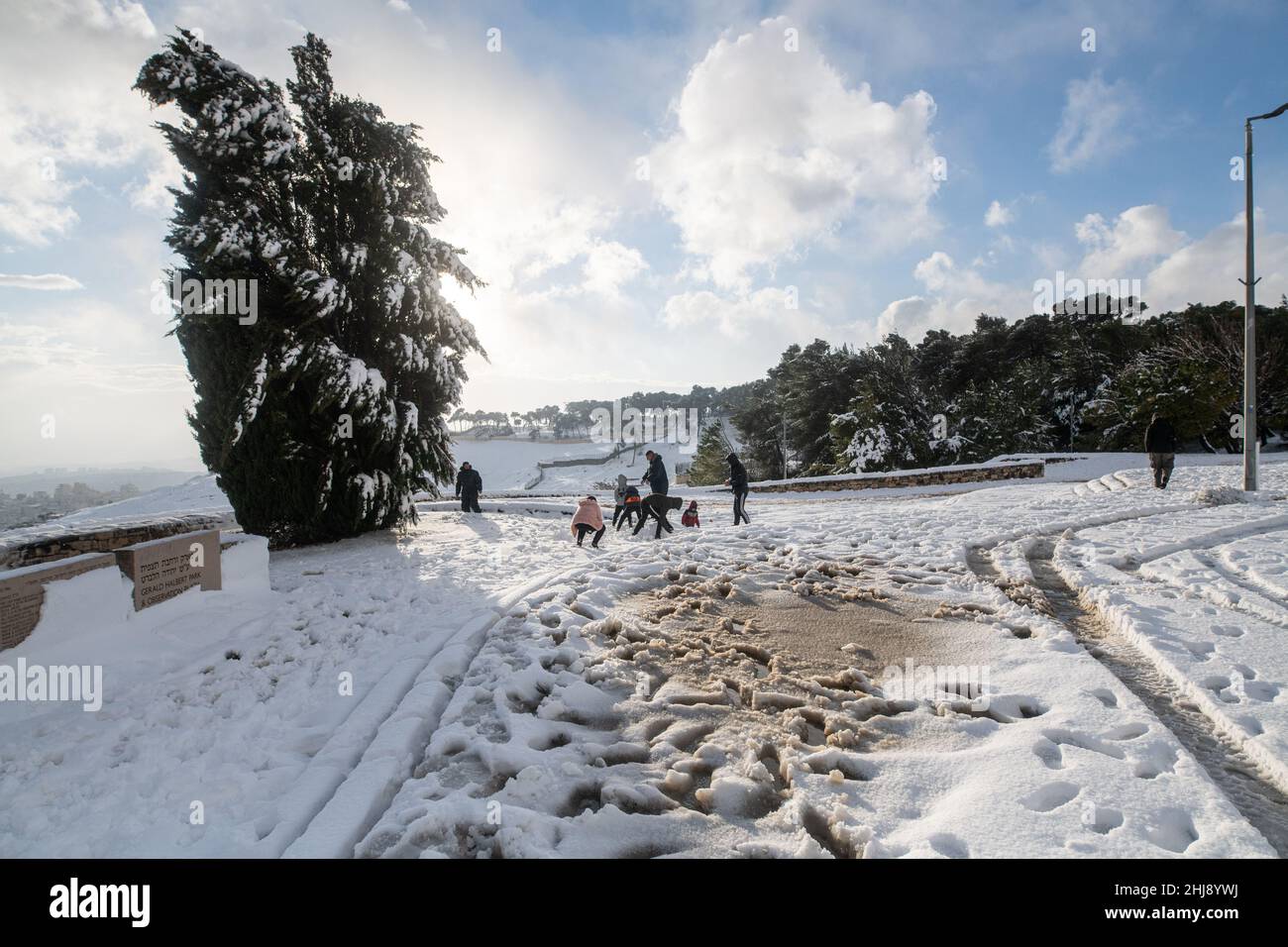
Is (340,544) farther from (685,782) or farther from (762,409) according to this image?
(762,409)

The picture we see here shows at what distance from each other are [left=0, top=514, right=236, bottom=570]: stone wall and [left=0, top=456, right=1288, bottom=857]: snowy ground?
3.58m

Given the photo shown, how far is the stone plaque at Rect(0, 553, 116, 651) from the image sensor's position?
439 centimetres

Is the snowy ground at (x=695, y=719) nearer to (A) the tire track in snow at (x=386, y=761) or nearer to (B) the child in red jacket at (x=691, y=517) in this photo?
(A) the tire track in snow at (x=386, y=761)

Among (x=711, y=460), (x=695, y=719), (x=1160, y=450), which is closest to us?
(x=695, y=719)

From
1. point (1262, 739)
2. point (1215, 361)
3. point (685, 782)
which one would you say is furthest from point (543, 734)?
point (1215, 361)

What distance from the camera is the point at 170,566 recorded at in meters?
5.79
